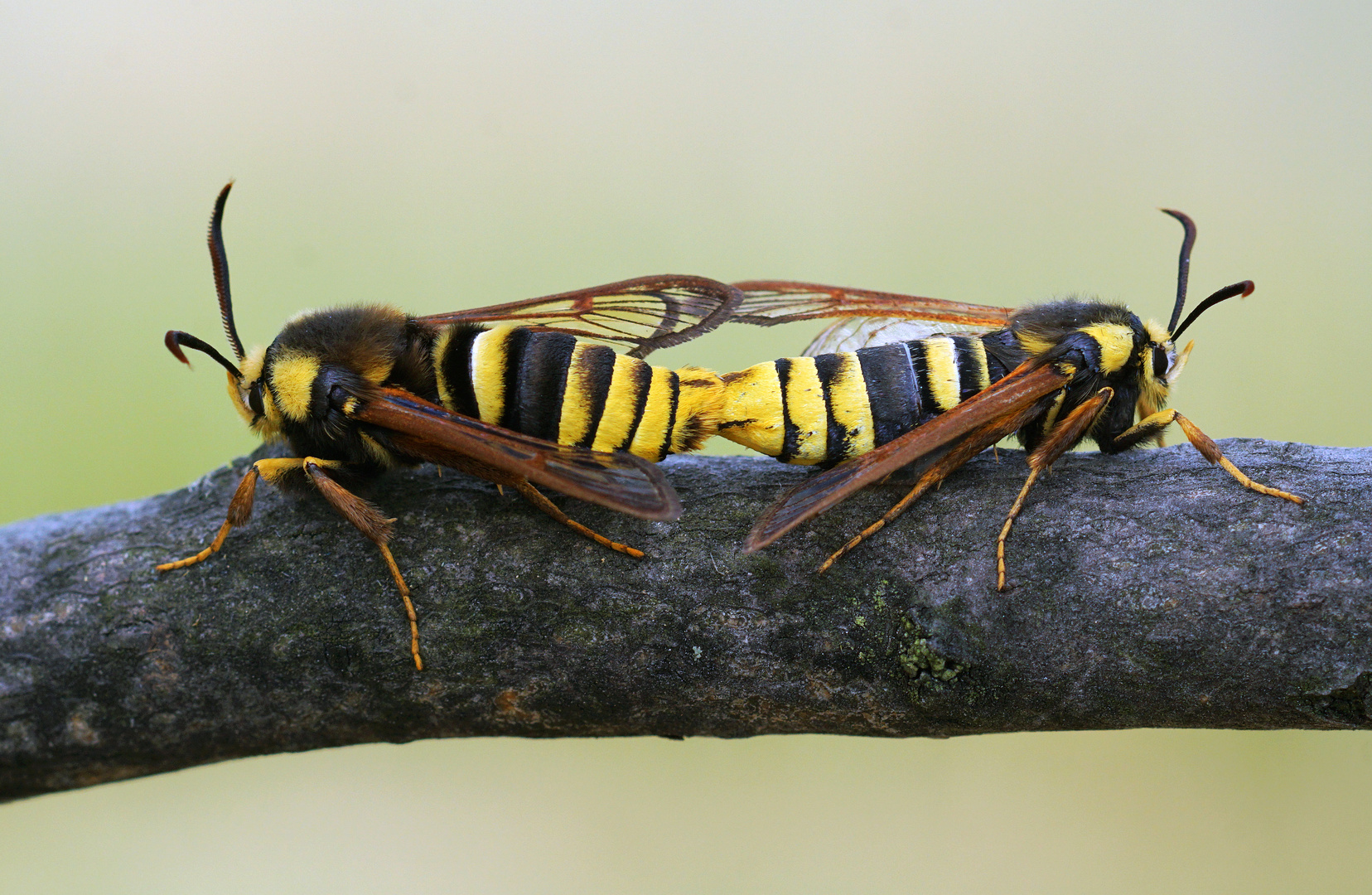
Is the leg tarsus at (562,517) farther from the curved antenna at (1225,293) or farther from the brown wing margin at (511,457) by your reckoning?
the curved antenna at (1225,293)

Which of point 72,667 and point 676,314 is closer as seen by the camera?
point 72,667

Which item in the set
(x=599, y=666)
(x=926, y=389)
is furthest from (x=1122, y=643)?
(x=599, y=666)

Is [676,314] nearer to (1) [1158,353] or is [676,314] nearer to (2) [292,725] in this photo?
(1) [1158,353]

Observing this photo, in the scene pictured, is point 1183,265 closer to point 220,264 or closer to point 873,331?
point 873,331

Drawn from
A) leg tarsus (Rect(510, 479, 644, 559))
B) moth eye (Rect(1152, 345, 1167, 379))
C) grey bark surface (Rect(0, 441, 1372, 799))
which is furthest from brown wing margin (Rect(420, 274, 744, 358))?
moth eye (Rect(1152, 345, 1167, 379))

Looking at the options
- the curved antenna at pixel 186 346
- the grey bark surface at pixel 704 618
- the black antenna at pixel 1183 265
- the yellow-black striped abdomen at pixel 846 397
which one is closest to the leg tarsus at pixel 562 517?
the grey bark surface at pixel 704 618

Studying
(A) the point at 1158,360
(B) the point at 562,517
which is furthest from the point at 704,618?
(A) the point at 1158,360
